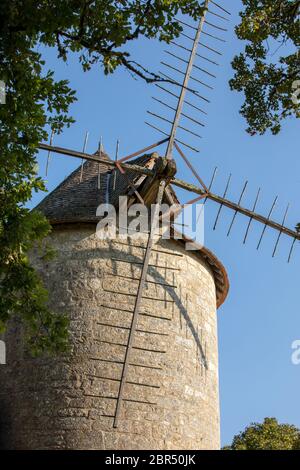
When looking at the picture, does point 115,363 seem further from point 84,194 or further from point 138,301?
point 84,194

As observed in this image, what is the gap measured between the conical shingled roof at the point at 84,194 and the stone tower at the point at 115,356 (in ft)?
0.15

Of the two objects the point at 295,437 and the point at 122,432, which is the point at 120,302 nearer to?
the point at 122,432

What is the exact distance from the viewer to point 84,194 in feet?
44.8

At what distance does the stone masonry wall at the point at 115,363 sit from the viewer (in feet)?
35.8

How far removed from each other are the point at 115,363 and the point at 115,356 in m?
0.11

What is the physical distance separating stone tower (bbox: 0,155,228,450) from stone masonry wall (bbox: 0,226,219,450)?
16 millimetres

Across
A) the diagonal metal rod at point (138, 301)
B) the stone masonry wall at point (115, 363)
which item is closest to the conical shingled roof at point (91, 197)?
the stone masonry wall at point (115, 363)

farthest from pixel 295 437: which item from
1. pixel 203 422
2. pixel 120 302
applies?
pixel 120 302

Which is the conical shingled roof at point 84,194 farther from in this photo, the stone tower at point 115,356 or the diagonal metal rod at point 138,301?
the diagonal metal rod at point 138,301

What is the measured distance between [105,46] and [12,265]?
2.56 m

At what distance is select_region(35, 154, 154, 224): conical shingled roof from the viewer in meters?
12.8

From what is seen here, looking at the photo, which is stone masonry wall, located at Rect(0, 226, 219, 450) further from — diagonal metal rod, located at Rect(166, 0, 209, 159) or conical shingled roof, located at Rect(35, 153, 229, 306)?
diagonal metal rod, located at Rect(166, 0, 209, 159)

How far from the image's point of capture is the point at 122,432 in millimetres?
10789
